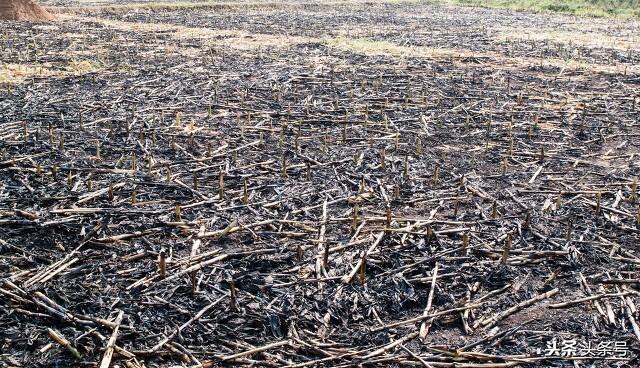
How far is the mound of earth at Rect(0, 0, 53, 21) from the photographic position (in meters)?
23.6

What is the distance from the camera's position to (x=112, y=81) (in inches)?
470

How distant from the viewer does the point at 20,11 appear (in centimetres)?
2375

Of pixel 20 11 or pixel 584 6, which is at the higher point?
pixel 20 11

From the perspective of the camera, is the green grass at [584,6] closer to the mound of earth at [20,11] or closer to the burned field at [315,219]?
the burned field at [315,219]

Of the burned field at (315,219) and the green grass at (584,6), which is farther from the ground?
the burned field at (315,219)

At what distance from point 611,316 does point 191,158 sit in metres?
4.73

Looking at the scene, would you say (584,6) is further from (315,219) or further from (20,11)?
(315,219)

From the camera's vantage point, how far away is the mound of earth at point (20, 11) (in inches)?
931

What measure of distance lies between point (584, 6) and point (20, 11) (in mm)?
25640

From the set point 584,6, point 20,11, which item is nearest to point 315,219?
point 20,11

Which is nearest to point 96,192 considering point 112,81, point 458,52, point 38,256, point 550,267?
point 38,256

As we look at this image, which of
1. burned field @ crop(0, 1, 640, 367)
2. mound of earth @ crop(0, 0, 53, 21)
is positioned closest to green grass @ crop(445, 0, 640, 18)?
burned field @ crop(0, 1, 640, 367)

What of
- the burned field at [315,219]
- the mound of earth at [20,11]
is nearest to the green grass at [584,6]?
the burned field at [315,219]

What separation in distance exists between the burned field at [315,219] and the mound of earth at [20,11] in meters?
12.7
